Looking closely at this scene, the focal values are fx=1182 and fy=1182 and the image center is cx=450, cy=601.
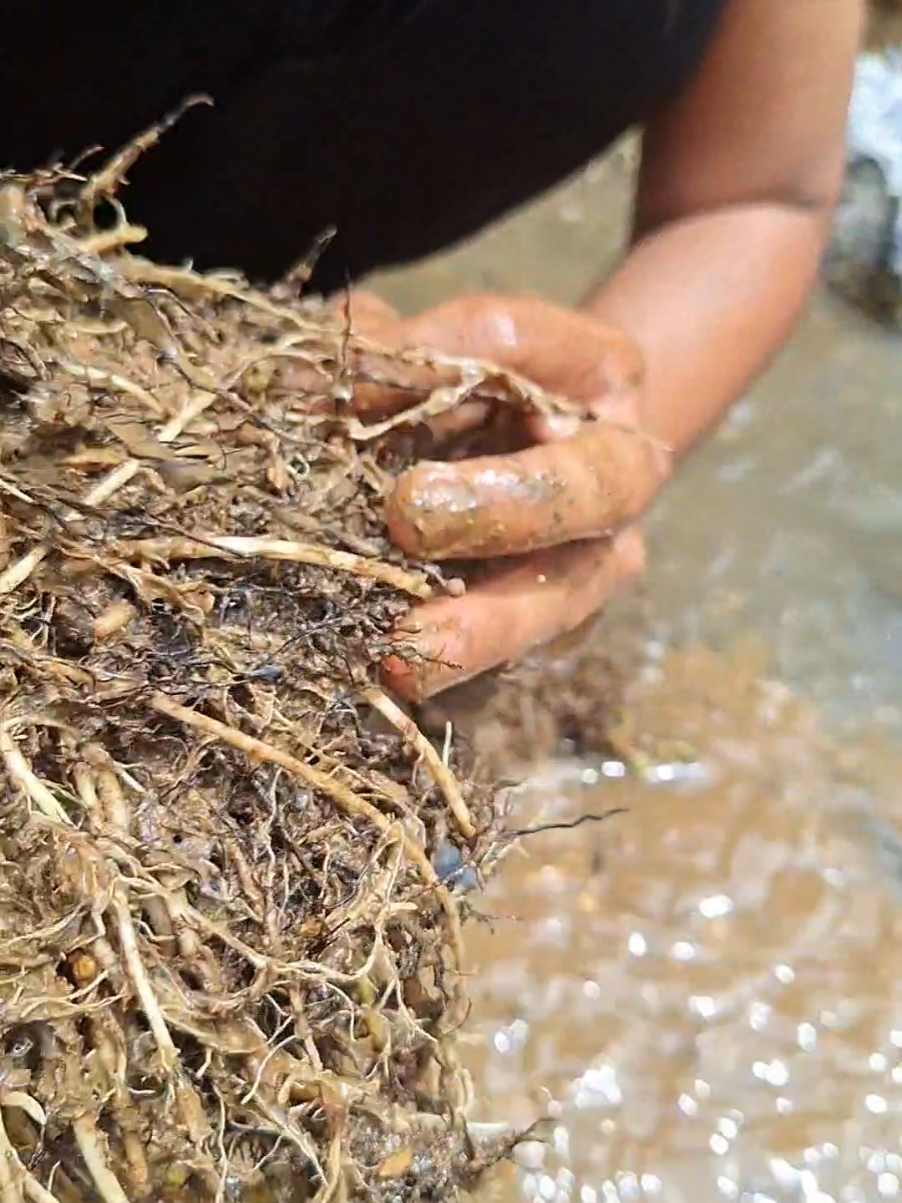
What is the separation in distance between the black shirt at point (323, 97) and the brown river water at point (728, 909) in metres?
0.46

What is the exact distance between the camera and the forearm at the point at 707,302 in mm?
836

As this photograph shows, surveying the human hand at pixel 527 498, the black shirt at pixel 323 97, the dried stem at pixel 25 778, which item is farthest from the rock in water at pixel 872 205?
the dried stem at pixel 25 778

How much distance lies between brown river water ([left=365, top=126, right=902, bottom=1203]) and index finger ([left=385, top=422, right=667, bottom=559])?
0.66ft

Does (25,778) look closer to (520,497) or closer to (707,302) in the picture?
(520,497)

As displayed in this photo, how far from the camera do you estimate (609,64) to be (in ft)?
2.56

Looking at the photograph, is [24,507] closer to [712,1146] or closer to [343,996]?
[343,996]

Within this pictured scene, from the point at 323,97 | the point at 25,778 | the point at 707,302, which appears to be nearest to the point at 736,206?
the point at 707,302

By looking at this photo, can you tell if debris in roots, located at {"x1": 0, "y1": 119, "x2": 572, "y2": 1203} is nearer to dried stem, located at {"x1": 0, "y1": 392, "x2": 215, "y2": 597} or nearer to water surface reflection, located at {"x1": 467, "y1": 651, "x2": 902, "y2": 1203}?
dried stem, located at {"x1": 0, "y1": 392, "x2": 215, "y2": 597}

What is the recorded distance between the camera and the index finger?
21.5 inches

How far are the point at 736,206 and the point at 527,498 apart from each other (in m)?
0.45

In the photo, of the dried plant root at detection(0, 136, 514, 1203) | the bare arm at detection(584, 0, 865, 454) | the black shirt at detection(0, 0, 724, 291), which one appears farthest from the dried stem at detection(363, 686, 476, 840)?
the bare arm at detection(584, 0, 865, 454)

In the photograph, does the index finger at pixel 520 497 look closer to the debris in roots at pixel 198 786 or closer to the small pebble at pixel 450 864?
the debris in roots at pixel 198 786

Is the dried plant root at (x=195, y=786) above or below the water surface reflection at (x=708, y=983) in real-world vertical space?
above

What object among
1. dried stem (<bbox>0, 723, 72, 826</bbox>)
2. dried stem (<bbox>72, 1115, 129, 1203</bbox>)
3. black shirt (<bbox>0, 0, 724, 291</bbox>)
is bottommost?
dried stem (<bbox>72, 1115, 129, 1203</bbox>)
